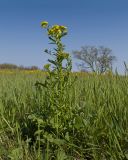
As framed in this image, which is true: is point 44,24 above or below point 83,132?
above

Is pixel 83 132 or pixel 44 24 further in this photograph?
pixel 44 24

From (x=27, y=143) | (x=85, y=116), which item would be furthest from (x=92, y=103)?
(x=27, y=143)

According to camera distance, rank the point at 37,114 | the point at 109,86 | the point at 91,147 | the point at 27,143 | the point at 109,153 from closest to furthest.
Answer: the point at 109,153, the point at 91,147, the point at 27,143, the point at 37,114, the point at 109,86

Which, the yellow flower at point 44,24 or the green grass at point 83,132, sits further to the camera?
the yellow flower at point 44,24

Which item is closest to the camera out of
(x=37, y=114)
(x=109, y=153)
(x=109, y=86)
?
(x=109, y=153)

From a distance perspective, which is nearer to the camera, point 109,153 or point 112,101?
point 109,153

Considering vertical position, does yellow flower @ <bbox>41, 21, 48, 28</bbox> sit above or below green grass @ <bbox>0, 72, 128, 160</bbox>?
above

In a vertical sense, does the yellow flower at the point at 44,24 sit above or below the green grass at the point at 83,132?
above

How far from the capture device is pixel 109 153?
1898mm

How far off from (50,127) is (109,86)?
0.65 metres

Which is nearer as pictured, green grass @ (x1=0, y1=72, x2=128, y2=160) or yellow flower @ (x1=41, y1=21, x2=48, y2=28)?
green grass @ (x1=0, y1=72, x2=128, y2=160)

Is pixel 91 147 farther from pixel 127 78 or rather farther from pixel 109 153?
pixel 127 78

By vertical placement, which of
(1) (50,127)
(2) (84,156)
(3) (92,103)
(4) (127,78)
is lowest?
(2) (84,156)

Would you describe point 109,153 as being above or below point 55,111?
below
